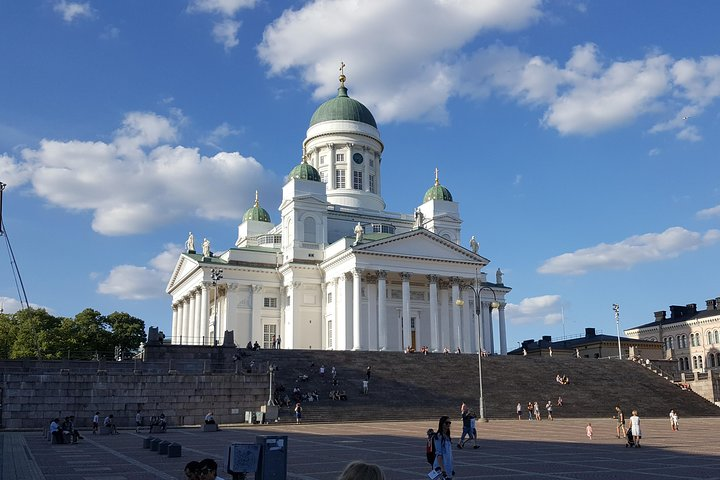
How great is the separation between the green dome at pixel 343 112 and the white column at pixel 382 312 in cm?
2746

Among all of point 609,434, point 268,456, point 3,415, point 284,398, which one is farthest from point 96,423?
point 268,456

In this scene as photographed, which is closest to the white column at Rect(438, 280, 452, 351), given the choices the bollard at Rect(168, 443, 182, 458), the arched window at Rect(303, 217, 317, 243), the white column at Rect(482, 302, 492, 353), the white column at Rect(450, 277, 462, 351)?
the white column at Rect(450, 277, 462, 351)

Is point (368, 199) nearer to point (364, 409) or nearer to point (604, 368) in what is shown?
point (604, 368)

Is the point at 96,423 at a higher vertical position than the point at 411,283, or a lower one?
lower

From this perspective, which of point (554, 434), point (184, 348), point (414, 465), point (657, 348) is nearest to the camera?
point (414, 465)

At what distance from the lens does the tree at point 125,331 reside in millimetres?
90312

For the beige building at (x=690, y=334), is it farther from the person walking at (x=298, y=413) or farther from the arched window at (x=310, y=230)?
the person walking at (x=298, y=413)

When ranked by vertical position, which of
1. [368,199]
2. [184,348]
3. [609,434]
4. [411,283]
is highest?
[368,199]

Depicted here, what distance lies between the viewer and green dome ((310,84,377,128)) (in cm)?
9050

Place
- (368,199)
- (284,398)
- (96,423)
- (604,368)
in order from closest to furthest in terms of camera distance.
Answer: (96,423), (284,398), (604,368), (368,199)

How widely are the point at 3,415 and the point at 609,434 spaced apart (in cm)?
3333

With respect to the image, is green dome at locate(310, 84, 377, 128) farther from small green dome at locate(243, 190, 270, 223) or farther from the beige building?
the beige building

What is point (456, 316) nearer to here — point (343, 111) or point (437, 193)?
point (437, 193)

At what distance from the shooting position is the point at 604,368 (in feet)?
210
